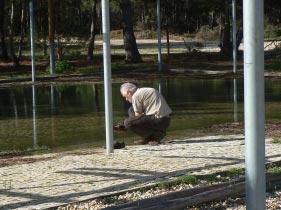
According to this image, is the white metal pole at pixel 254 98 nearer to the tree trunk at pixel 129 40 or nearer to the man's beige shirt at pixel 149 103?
the man's beige shirt at pixel 149 103

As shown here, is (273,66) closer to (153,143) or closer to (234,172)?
(153,143)

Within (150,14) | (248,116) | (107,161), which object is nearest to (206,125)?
(107,161)

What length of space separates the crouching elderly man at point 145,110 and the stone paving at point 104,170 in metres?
0.39

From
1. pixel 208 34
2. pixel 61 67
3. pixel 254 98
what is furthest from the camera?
Answer: pixel 208 34

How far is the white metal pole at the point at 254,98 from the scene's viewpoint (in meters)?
4.95

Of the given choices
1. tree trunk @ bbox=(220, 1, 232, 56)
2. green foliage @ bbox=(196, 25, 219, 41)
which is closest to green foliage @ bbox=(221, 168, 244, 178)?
tree trunk @ bbox=(220, 1, 232, 56)

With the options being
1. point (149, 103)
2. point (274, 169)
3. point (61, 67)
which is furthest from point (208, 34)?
point (274, 169)

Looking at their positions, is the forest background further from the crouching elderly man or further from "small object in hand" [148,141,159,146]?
the crouching elderly man

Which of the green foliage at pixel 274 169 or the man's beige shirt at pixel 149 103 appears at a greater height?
the man's beige shirt at pixel 149 103

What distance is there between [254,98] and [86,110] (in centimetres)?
1751

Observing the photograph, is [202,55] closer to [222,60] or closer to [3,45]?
[222,60]

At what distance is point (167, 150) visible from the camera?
12.3 m

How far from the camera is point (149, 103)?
13234 millimetres

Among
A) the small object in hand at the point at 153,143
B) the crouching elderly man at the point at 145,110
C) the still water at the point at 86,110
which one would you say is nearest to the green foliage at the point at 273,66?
the still water at the point at 86,110
